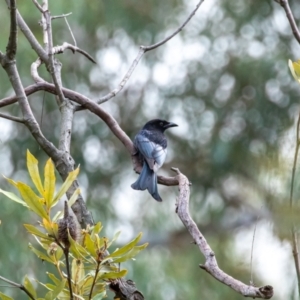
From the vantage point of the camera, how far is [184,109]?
805 centimetres

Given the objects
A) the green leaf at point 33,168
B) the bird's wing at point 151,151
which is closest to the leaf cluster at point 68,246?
the green leaf at point 33,168

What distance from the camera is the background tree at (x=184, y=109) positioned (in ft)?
23.8

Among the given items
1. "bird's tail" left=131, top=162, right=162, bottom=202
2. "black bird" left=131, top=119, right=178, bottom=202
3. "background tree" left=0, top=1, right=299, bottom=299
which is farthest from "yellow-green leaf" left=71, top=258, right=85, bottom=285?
"background tree" left=0, top=1, right=299, bottom=299

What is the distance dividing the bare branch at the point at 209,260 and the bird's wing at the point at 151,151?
1329 mm

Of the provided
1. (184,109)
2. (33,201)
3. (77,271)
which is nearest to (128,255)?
(77,271)

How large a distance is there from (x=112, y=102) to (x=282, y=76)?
188cm

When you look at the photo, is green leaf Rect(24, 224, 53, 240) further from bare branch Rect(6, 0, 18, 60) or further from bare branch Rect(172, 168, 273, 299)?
bare branch Rect(6, 0, 18, 60)

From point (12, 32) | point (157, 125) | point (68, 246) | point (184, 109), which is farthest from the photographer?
point (184, 109)

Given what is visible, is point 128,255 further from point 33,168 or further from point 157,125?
point 157,125

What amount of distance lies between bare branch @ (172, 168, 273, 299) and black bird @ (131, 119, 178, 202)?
1.01 meters

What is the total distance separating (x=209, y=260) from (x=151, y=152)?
2028 millimetres

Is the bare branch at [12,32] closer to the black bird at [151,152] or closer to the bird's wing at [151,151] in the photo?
the black bird at [151,152]

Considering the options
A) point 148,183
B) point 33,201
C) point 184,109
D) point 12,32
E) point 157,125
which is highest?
point 184,109

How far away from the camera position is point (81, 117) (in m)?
7.86
